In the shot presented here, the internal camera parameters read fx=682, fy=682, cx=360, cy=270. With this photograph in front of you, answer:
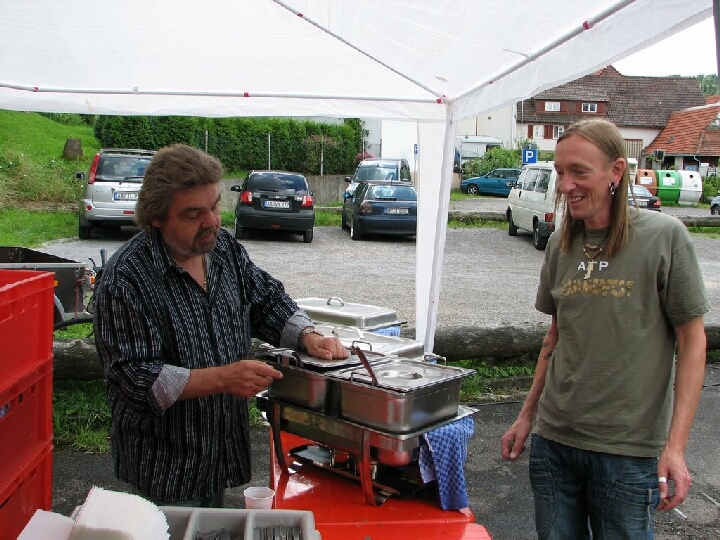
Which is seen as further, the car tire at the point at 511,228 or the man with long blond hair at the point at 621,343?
the car tire at the point at 511,228

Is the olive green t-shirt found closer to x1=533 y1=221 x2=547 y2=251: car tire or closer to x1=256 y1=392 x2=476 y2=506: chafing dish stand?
x1=256 y1=392 x2=476 y2=506: chafing dish stand

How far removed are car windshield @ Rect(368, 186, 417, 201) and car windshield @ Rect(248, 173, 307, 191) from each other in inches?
63.6

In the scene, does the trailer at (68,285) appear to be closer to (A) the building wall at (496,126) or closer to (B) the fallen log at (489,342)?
(B) the fallen log at (489,342)

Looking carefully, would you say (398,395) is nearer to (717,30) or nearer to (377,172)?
(717,30)

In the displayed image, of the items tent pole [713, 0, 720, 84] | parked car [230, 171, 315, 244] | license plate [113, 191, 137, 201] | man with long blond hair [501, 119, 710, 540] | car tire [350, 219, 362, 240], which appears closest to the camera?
tent pole [713, 0, 720, 84]

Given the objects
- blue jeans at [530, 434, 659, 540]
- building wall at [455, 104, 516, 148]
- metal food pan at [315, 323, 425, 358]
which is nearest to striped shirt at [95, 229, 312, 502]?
metal food pan at [315, 323, 425, 358]

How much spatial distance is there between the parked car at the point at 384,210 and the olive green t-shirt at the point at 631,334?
529 inches

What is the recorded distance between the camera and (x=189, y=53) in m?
3.98

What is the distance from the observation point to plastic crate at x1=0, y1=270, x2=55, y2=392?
6.80 feet

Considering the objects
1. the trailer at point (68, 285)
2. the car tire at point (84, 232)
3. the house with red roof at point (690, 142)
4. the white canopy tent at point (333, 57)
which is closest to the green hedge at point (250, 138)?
the car tire at point (84, 232)

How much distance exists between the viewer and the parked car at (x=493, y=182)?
106 feet

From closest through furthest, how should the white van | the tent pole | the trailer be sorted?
the tent pole → the trailer → the white van

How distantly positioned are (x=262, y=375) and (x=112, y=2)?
242cm

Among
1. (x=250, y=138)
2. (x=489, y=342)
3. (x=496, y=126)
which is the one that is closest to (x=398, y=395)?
(x=489, y=342)
